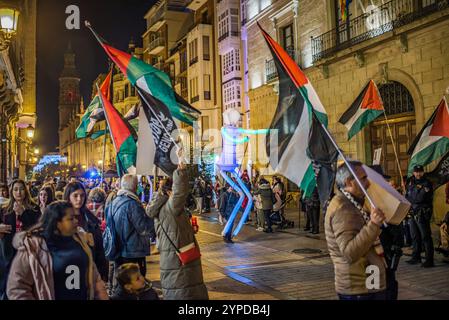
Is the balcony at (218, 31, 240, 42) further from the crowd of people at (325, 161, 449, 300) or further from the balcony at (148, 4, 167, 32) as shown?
the crowd of people at (325, 161, 449, 300)

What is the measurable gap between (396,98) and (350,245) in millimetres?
14755

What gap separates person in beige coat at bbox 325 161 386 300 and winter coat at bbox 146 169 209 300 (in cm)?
153

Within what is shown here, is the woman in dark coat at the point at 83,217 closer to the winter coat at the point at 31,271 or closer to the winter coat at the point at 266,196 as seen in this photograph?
the winter coat at the point at 31,271

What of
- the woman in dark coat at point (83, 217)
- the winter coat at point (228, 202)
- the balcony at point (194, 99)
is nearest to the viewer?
the woman in dark coat at point (83, 217)

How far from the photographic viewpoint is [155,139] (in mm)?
6789

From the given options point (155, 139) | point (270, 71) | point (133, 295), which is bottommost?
point (133, 295)

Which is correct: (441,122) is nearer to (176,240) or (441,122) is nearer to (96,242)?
(176,240)

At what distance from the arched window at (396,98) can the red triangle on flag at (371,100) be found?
620cm

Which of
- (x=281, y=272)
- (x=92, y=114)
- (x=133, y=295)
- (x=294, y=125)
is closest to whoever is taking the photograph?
(x=133, y=295)

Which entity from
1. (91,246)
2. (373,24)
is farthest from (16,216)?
(373,24)

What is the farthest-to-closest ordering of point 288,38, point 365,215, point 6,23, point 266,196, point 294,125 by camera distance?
point 288,38 < point 266,196 < point 6,23 < point 294,125 < point 365,215

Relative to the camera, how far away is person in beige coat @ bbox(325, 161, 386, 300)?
3611 mm

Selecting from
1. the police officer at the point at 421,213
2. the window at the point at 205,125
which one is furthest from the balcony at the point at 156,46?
the police officer at the point at 421,213

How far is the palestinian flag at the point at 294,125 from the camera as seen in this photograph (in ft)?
18.2
